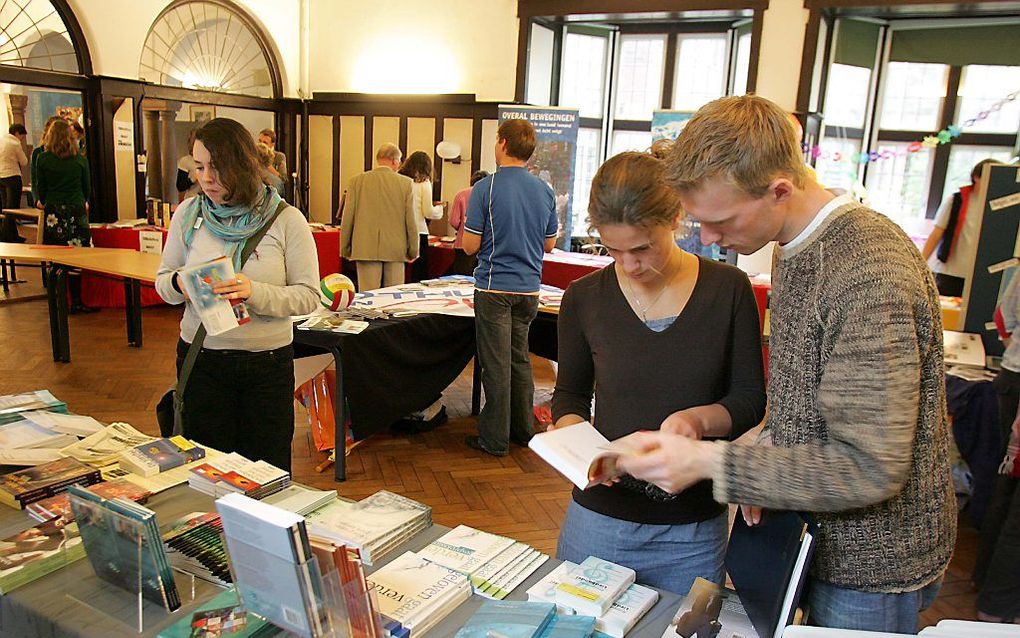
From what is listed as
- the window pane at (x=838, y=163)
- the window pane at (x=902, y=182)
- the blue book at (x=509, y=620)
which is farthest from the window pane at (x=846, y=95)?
the blue book at (x=509, y=620)

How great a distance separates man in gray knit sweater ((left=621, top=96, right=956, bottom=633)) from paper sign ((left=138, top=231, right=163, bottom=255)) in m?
5.58

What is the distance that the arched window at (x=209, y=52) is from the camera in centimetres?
802

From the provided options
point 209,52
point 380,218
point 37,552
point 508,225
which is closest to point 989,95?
point 380,218

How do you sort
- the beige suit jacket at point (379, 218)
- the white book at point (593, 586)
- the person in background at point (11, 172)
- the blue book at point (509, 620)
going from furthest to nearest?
the person in background at point (11, 172)
the beige suit jacket at point (379, 218)
the white book at point (593, 586)
the blue book at point (509, 620)

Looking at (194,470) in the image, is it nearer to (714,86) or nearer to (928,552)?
(928,552)

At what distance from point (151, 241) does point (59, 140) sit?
57.4 inches

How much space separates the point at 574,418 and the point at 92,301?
21.9 feet

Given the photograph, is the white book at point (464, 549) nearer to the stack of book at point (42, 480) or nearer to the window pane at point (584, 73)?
the stack of book at point (42, 480)

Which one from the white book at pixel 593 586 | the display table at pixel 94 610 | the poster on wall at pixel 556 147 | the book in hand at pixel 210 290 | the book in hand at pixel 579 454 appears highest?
the poster on wall at pixel 556 147

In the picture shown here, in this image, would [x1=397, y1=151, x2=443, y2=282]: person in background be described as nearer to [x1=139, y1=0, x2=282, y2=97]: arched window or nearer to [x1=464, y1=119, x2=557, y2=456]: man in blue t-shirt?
[x1=139, y1=0, x2=282, y2=97]: arched window

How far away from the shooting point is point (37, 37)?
688cm

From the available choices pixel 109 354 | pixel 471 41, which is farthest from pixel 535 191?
pixel 471 41

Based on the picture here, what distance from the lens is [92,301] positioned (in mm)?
6930

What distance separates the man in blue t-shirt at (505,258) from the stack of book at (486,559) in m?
2.34
